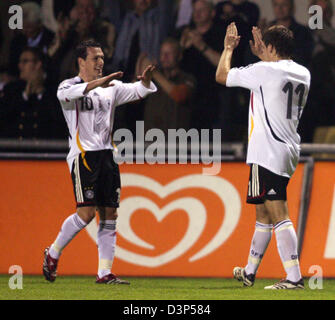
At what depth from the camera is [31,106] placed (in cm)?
1020

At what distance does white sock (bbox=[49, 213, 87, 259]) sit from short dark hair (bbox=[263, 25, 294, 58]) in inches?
88.4

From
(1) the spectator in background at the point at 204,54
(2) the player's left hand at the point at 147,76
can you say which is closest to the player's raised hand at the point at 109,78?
(2) the player's left hand at the point at 147,76

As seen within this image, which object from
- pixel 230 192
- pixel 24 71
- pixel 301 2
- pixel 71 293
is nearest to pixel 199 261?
pixel 230 192

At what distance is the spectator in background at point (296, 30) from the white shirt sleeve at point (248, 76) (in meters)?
3.29

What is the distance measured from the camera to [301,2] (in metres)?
11.2

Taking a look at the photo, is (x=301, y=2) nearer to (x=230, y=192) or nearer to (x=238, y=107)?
(x=238, y=107)

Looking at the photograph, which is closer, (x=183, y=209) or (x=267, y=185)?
(x=267, y=185)

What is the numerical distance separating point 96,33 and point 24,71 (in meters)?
1.01

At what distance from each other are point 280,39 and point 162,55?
10.9ft

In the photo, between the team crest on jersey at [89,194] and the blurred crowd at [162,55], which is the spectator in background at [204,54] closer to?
the blurred crowd at [162,55]

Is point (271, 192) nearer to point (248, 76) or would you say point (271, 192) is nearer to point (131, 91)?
point (248, 76)

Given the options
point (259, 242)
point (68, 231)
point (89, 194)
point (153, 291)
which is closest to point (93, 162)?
point (89, 194)

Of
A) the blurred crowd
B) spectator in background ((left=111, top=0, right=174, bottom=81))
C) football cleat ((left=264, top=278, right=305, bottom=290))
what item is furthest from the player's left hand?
spectator in background ((left=111, top=0, right=174, bottom=81))

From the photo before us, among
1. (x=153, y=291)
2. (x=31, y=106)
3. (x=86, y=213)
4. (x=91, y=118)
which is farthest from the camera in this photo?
(x=31, y=106)
